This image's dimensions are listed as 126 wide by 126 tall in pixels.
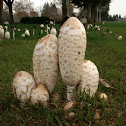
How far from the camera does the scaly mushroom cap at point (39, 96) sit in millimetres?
1663

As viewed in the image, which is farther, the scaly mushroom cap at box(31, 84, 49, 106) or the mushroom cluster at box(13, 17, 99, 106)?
the scaly mushroom cap at box(31, 84, 49, 106)

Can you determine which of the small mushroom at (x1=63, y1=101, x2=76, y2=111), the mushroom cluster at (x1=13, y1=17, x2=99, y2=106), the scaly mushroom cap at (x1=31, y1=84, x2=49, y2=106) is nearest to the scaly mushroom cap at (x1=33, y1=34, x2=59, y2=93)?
the mushroom cluster at (x1=13, y1=17, x2=99, y2=106)

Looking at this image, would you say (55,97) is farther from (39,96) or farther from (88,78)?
(88,78)

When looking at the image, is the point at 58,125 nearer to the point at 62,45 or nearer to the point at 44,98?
the point at 44,98

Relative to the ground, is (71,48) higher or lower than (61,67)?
higher

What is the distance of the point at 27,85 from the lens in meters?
1.73

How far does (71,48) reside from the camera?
1.53m

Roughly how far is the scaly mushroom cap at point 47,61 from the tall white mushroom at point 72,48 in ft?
0.43

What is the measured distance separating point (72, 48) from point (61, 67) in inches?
9.6

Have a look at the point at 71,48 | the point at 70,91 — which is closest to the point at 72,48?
the point at 71,48

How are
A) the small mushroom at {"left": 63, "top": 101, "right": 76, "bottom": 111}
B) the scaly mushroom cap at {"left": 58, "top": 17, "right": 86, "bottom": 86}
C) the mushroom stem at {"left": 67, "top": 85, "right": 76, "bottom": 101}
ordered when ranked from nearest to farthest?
the scaly mushroom cap at {"left": 58, "top": 17, "right": 86, "bottom": 86}, the small mushroom at {"left": 63, "top": 101, "right": 76, "bottom": 111}, the mushroom stem at {"left": 67, "top": 85, "right": 76, "bottom": 101}

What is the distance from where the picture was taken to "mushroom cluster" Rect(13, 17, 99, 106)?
5.03 feet

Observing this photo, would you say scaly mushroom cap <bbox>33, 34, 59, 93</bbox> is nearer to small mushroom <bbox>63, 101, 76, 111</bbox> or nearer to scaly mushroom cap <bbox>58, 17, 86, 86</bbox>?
scaly mushroom cap <bbox>58, 17, 86, 86</bbox>

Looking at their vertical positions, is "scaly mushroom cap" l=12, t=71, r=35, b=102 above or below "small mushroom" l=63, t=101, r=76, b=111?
above
